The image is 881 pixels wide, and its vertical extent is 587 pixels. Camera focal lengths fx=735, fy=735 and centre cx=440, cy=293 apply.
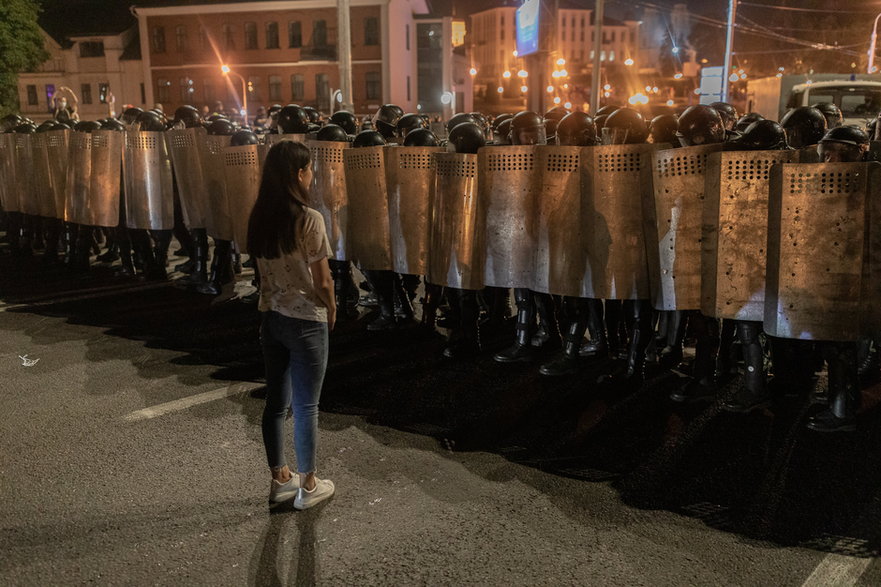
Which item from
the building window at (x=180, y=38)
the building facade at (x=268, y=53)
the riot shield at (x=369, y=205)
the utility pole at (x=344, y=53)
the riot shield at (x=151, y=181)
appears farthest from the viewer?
the building window at (x=180, y=38)

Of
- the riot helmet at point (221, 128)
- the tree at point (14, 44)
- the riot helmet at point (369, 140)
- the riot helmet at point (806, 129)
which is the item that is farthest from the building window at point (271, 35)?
the riot helmet at point (806, 129)

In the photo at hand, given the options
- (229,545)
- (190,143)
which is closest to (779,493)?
(229,545)

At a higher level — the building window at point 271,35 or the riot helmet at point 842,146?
the building window at point 271,35

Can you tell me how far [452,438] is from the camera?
510 centimetres

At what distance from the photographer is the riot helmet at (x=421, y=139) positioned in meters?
7.15

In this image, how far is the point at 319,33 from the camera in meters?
51.9

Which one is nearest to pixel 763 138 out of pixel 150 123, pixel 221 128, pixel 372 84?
pixel 221 128

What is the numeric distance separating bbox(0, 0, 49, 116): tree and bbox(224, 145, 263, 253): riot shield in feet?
129

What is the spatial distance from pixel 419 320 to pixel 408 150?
2.19 m

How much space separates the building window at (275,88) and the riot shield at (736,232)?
172ft

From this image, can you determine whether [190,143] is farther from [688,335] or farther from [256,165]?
[688,335]

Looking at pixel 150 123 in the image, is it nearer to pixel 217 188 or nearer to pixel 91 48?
pixel 217 188

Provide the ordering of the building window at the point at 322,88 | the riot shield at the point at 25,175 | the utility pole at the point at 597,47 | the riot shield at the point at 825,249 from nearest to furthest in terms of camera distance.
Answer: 1. the riot shield at the point at 825,249
2. the riot shield at the point at 25,175
3. the utility pole at the point at 597,47
4. the building window at the point at 322,88

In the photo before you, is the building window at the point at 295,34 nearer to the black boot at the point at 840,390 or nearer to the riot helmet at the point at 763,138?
the riot helmet at the point at 763,138
